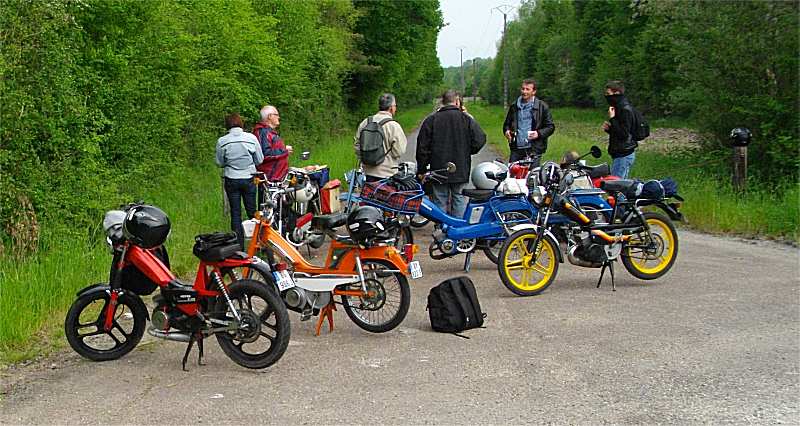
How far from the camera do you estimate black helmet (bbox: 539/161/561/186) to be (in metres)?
8.75

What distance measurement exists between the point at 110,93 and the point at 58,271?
4552 millimetres

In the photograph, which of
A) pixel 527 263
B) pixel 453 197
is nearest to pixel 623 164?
pixel 453 197

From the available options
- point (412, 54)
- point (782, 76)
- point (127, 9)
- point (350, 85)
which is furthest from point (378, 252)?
point (412, 54)

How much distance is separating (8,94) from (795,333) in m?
7.47

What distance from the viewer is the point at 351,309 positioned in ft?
23.1

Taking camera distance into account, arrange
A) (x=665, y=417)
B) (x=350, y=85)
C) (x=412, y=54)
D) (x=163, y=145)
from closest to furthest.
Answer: (x=665, y=417)
(x=163, y=145)
(x=350, y=85)
(x=412, y=54)

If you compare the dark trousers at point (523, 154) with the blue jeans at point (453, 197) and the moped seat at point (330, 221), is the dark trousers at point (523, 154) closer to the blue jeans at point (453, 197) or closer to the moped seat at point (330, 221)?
the blue jeans at point (453, 197)

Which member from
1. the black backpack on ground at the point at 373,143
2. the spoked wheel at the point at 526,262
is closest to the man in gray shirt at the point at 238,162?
the black backpack on ground at the point at 373,143

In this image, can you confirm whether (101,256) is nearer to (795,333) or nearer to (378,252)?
(378,252)

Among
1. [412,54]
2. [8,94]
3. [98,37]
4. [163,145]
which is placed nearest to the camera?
[8,94]

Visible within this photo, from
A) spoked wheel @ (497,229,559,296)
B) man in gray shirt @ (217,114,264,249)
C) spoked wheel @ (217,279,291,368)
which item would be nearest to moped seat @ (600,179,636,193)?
spoked wheel @ (497,229,559,296)

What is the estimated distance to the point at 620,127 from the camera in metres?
11.7

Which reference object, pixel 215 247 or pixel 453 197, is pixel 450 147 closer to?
pixel 453 197

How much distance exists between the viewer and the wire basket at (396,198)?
28.7 ft
